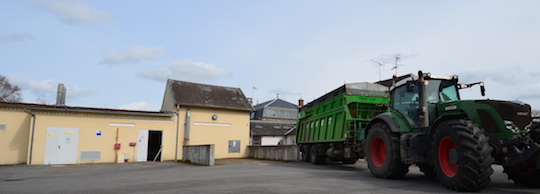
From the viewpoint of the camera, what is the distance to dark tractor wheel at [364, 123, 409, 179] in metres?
9.31

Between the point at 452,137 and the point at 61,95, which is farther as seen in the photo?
the point at 61,95

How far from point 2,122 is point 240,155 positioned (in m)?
13.4

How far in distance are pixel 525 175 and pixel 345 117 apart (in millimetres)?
6118

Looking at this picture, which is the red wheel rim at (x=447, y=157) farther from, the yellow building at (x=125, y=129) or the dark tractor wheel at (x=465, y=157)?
the yellow building at (x=125, y=129)

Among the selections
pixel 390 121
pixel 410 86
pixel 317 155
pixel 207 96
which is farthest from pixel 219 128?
pixel 410 86

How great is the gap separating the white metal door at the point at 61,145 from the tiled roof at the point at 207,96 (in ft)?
20.2

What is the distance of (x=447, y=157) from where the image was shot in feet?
25.0

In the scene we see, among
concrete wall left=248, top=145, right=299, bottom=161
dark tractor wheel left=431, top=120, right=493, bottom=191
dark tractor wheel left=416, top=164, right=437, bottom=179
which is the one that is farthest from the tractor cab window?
concrete wall left=248, top=145, right=299, bottom=161

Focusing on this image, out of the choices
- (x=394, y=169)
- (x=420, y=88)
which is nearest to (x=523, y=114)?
(x=420, y=88)

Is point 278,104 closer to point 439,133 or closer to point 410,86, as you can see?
point 410,86

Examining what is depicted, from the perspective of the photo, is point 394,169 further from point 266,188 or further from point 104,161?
point 104,161

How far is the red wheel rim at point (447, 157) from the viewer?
7.43m

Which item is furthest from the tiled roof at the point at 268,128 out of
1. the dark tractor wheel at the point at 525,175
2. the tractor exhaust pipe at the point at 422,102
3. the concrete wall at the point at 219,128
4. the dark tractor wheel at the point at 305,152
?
the dark tractor wheel at the point at 525,175

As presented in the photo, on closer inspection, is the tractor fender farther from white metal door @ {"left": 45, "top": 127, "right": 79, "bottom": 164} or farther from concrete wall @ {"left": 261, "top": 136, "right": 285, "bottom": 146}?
concrete wall @ {"left": 261, "top": 136, "right": 285, "bottom": 146}
